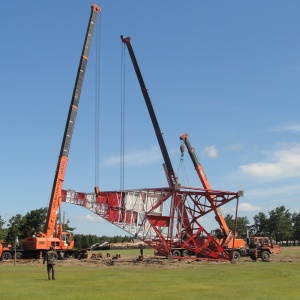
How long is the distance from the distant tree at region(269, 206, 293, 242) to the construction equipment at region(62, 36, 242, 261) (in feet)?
319

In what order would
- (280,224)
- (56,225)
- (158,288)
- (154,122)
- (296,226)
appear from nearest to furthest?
(158,288) < (56,225) < (154,122) < (280,224) < (296,226)

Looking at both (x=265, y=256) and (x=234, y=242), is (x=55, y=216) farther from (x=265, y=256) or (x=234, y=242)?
(x=265, y=256)

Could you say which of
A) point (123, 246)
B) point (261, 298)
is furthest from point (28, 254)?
point (123, 246)

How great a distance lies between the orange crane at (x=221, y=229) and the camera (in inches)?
2184

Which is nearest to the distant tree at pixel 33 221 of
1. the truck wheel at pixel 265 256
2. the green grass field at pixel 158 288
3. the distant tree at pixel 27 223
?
the distant tree at pixel 27 223

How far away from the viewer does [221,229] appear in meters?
58.6

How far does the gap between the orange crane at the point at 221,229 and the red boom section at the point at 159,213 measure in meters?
2.07

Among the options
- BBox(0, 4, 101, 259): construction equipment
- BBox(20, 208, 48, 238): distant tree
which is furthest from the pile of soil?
BBox(20, 208, 48, 238): distant tree

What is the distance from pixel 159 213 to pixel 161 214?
0.85ft

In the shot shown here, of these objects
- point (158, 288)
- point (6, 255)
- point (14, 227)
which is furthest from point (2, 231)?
point (158, 288)

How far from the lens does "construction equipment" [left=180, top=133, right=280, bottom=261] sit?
52.5 metres

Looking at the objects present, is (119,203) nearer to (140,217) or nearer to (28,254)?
(140,217)

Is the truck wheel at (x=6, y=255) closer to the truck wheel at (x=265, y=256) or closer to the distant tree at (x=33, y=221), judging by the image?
the truck wheel at (x=265, y=256)

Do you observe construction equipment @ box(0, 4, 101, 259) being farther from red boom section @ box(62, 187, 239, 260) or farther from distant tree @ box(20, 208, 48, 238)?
distant tree @ box(20, 208, 48, 238)
